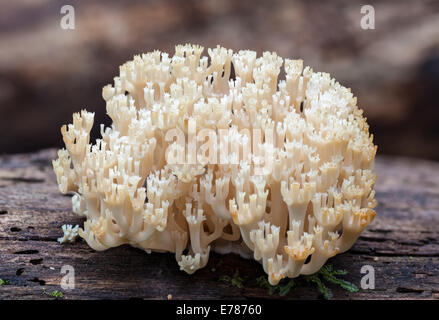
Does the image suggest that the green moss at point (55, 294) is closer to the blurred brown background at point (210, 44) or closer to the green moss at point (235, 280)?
the green moss at point (235, 280)

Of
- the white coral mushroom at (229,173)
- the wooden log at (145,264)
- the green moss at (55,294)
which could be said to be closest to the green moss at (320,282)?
the wooden log at (145,264)

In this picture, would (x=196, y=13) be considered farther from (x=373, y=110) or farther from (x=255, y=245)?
(x=255, y=245)

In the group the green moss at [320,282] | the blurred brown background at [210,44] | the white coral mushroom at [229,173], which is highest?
the blurred brown background at [210,44]

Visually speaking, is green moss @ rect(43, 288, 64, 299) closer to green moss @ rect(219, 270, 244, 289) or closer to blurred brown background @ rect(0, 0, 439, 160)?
green moss @ rect(219, 270, 244, 289)

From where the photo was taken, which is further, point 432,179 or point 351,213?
point 432,179

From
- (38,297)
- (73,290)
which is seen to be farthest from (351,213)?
(38,297)

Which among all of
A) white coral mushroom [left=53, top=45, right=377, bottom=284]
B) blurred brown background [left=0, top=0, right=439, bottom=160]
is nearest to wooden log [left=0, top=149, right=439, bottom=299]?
white coral mushroom [left=53, top=45, right=377, bottom=284]
